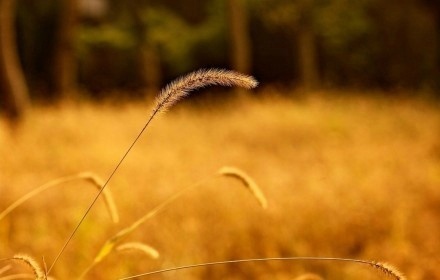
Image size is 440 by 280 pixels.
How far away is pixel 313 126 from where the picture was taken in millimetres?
11078

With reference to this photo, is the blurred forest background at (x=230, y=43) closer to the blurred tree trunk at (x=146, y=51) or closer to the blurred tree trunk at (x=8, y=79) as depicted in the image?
the blurred tree trunk at (x=146, y=51)

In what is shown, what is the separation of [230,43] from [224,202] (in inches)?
683

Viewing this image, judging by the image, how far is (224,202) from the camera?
195 inches

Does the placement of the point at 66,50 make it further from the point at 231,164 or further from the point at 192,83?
the point at 192,83

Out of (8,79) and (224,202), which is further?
(8,79)

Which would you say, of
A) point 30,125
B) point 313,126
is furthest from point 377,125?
point 30,125

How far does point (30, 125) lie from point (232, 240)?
17.0ft

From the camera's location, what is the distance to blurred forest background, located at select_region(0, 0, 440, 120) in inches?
814

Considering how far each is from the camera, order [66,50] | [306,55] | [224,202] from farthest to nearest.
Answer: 1. [306,55]
2. [66,50]
3. [224,202]

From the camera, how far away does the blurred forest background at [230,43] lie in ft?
67.9

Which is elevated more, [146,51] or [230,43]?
[230,43]

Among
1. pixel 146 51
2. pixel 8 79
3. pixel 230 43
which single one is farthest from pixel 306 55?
pixel 8 79

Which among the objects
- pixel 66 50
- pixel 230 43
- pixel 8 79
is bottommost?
pixel 8 79

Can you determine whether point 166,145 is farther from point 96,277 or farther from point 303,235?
point 96,277
